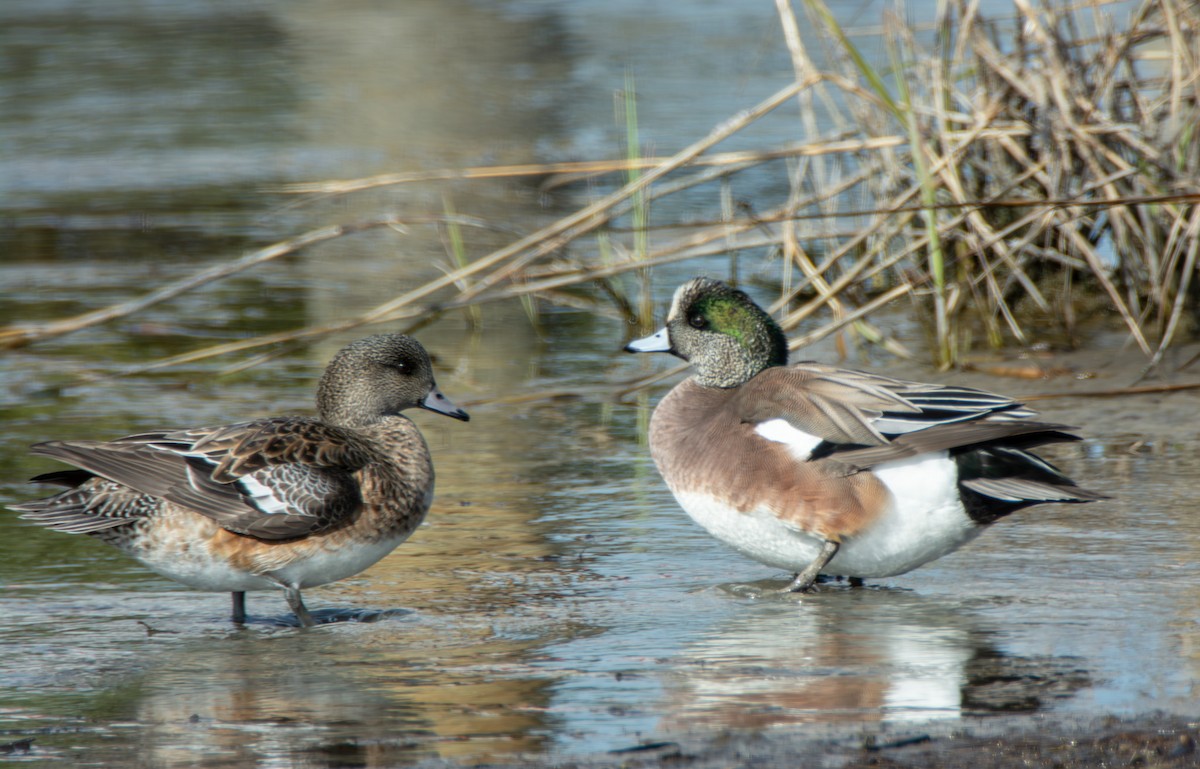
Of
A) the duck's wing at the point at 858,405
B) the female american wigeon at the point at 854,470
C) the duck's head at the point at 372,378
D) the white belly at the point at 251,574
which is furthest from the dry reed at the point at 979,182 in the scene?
the white belly at the point at 251,574

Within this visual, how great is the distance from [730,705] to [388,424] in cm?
167

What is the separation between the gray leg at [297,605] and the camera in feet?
14.1

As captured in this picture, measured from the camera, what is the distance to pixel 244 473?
4.31 metres

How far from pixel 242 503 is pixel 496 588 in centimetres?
75

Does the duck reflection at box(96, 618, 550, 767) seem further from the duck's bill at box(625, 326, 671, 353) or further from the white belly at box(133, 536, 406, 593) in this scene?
the duck's bill at box(625, 326, 671, 353)

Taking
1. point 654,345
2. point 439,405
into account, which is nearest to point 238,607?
point 439,405

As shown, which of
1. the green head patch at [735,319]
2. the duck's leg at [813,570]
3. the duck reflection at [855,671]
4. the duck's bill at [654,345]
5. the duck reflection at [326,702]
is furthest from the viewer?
the duck's bill at [654,345]

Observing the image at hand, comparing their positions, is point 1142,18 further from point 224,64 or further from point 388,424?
point 224,64

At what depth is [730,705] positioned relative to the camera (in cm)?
349

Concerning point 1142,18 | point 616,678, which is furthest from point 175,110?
point 616,678

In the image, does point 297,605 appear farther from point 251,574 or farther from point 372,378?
point 372,378

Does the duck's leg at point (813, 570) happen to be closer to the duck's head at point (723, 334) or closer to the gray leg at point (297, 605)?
the duck's head at point (723, 334)

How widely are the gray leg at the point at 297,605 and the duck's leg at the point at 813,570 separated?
1.29 m

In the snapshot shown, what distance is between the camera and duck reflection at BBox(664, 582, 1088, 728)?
3.44 meters
